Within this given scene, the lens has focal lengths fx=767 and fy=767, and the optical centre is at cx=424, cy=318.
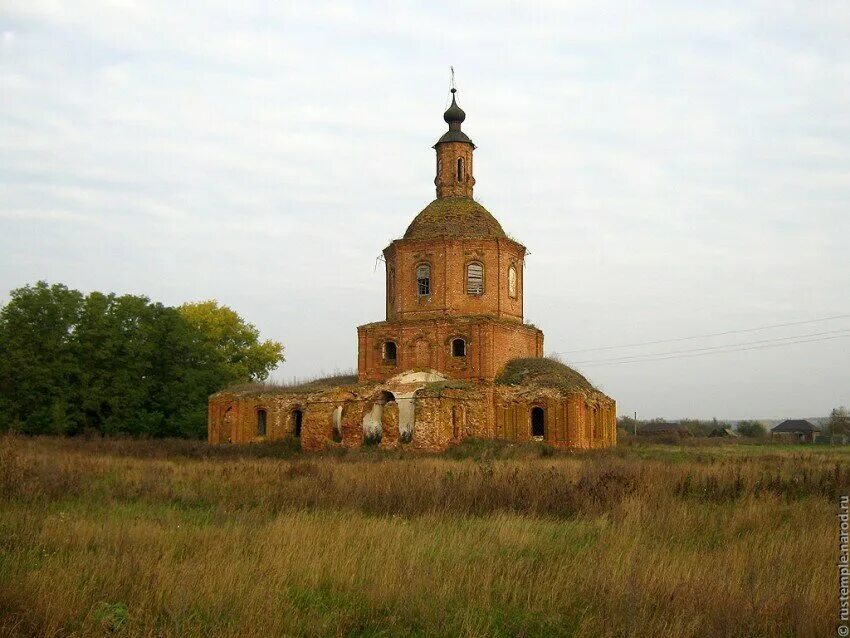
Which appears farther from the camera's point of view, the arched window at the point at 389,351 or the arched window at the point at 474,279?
the arched window at the point at 389,351

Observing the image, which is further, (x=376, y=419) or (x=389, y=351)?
(x=389, y=351)

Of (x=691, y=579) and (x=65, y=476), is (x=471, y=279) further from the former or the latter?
(x=691, y=579)

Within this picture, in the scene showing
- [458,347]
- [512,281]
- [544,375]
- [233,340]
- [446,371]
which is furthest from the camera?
[233,340]

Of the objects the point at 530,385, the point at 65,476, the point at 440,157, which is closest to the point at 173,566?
the point at 65,476

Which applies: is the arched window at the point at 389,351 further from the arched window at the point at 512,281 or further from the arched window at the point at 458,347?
the arched window at the point at 512,281

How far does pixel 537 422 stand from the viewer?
30.7 meters

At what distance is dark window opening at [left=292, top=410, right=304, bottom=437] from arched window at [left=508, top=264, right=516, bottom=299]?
10553 millimetres

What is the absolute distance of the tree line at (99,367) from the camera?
36.4 m

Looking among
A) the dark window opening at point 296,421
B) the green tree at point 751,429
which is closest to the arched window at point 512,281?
the dark window opening at point 296,421

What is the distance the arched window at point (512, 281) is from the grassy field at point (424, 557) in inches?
828

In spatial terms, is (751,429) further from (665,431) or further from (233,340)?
(233,340)

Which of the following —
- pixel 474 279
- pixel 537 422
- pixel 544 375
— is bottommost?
pixel 537 422

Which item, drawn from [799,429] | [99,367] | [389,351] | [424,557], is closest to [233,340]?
[99,367]

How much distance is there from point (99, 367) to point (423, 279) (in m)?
17.4
